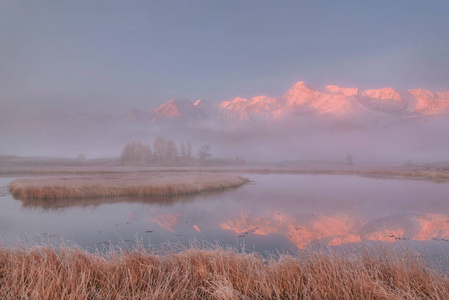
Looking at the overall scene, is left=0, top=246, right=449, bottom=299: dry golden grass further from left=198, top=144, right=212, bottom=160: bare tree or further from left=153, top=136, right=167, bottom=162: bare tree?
left=198, top=144, right=212, bottom=160: bare tree

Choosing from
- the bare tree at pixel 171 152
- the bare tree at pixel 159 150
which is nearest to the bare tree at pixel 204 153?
the bare tree at pixel 171 152

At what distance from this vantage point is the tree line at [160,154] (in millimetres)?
77688

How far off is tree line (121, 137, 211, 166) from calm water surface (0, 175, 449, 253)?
5988 centimetres

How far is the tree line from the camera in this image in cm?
7769

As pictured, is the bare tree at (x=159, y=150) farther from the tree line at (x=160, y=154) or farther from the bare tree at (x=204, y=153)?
the bare tree at (x=204, y=153)

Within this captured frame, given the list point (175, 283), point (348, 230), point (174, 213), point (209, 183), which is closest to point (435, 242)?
point (348, 230)

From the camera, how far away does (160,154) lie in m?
83.6

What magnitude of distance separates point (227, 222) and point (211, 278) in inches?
326

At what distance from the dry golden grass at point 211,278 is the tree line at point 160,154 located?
75281mm

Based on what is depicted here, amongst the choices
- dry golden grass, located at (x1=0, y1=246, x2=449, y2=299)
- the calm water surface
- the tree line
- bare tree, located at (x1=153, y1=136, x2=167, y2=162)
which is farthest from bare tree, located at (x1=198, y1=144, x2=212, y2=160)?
dry golden grass, located at (x1=0, y1=246, x2=449, y2=299)

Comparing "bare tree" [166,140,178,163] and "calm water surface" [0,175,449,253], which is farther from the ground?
"bare tree" [166,140,178,163]

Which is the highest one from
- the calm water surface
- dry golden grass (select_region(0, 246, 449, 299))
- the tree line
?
the tree line

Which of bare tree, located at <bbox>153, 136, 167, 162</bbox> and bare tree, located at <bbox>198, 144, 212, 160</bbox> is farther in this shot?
bare tree, located at <bbox>198, 144, 212, 160</bbox>

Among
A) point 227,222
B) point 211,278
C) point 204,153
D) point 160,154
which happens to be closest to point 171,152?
point 160,154
